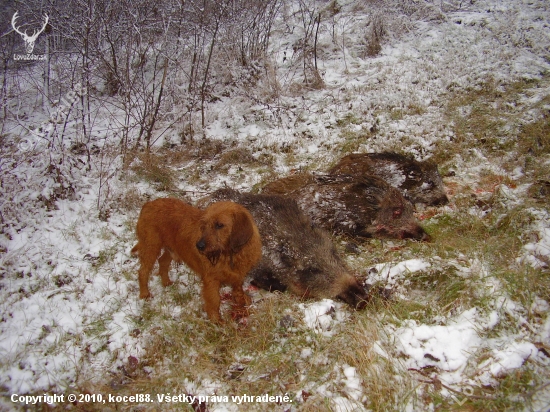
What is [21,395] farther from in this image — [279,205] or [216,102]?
[216,102]

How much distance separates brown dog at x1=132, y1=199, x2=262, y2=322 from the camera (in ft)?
10.9

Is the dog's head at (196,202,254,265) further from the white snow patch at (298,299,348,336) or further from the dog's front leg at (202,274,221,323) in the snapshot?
the white snow patch at (298,299,348,336)

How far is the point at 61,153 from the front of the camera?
575cm

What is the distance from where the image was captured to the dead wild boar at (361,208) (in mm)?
4879

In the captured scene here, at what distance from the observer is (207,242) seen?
3225 mm

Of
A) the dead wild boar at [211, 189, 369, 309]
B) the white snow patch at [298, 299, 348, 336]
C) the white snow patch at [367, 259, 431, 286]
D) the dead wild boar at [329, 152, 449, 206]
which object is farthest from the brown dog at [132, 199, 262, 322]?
the dead wild boar at [329, 152, 449, 206]

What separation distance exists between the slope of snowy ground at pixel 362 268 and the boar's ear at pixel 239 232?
3.07 ft

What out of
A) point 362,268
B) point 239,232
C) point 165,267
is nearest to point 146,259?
point 165,267

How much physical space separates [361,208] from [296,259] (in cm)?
149

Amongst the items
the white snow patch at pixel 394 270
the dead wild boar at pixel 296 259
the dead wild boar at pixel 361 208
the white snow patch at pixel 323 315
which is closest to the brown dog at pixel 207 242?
the dead wild boar at pixel 296 259

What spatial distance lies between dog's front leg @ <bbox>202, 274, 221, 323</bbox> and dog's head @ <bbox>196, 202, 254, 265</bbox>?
0.25 meters

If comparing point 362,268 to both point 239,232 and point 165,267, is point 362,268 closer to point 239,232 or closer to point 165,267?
point 239,232

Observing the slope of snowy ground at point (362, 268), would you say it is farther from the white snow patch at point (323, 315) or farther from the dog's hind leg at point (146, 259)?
the dog's hind leg at point (146, 259)

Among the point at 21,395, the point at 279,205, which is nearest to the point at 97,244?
the point at 21,395
